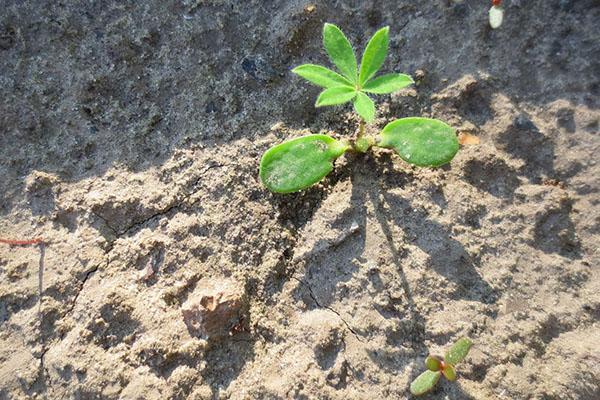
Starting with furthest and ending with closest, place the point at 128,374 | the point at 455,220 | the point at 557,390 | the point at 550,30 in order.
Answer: the point at 550,30
the point at 455,220
the point at 128,374
the point at 557,390

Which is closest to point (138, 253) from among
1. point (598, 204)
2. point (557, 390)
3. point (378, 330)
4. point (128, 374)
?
point (128, 374)

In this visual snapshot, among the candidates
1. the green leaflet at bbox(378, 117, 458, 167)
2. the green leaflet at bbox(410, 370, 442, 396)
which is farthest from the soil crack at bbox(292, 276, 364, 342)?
the green leaflet at bbox(378, 117, 458, 167)

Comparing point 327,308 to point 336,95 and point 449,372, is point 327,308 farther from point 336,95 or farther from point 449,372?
point 336,95

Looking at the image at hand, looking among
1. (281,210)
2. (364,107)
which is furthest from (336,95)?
(281,210)

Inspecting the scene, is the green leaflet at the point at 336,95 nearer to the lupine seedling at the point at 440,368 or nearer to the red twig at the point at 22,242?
the lupine seedling at the point at 440,368

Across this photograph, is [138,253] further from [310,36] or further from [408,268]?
[310,36]

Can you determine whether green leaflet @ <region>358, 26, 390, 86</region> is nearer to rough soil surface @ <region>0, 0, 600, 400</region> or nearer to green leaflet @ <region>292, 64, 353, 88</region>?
green leaflet @ <region>292, 64, 353, 88</region>
